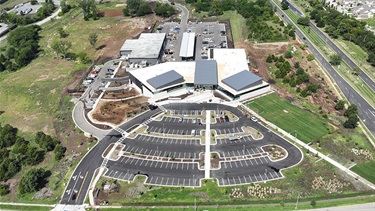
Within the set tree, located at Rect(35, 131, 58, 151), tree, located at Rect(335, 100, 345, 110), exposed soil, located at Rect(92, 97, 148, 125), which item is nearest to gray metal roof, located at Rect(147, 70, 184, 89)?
exposed soil, located at Rect(92, 97, 148, 125)

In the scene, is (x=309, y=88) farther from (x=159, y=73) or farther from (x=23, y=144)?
(x=23, y=144)

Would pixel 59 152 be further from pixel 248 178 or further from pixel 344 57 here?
pixel 344 57

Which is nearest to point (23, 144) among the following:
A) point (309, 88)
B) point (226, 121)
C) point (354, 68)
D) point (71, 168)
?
point (71, 168)

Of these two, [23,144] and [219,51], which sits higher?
[219,51]

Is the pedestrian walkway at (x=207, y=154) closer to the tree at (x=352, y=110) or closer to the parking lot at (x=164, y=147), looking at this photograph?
the parking lot at (x=164, y=147)

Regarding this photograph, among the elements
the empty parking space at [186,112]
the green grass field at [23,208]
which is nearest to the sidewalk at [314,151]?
the empty parking space at [186,112]

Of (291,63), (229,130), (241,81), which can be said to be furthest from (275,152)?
(291,63)

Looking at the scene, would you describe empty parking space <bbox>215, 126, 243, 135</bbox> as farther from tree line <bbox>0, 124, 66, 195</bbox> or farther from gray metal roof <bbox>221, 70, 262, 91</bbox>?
tree line <bbox>0, 124, 66, 195</bbox>
